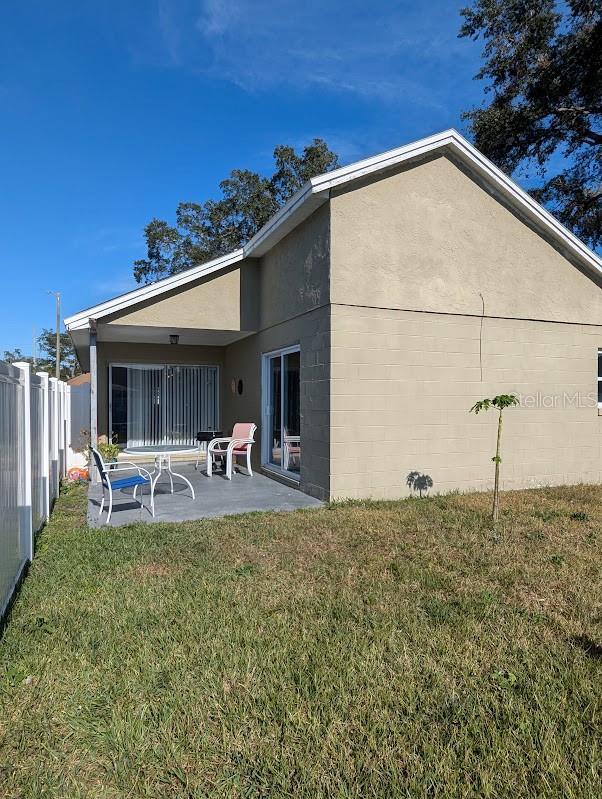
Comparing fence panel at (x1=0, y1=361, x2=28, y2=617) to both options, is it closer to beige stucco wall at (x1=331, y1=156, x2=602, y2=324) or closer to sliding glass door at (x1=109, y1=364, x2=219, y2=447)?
beige stucco wall at (x1=331, y1=156, x2=602, y2=324)

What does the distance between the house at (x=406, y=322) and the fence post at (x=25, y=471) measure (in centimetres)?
430

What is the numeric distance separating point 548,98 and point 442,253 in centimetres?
1118

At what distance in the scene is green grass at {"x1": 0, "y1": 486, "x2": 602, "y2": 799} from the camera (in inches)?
91.7

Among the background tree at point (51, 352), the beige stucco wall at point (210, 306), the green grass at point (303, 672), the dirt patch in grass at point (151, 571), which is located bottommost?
the green grass at point (303, 672)

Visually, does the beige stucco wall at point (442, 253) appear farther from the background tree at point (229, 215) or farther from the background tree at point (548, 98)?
the background tree at point (229, 215)

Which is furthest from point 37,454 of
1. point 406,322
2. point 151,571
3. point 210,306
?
point 406,322

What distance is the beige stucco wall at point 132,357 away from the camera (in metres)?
13.4

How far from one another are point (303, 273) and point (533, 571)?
610 centimetres

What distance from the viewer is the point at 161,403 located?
14055mm

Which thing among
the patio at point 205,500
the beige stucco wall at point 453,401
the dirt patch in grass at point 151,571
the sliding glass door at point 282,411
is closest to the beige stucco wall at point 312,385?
the beige stucco wall at point 453,401

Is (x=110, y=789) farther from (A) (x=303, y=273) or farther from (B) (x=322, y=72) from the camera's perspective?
(B) (x=322, y=72)

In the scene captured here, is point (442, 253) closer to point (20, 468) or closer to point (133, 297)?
point (133, 297)

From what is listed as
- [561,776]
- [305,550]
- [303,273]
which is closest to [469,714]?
[561,776]

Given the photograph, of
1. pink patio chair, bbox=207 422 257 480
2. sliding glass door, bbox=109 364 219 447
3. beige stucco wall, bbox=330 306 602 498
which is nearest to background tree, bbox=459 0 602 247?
beige stucco wall, bbox=330 306 602 498
